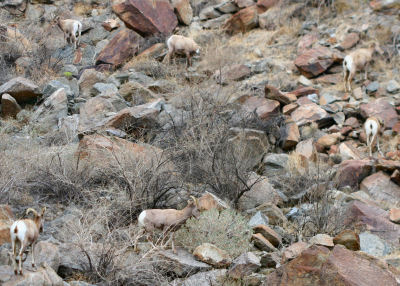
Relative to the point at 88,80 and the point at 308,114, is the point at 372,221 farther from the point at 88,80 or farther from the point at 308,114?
the point at 88,80

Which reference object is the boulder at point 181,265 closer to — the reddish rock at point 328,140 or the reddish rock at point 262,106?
the reddish rock at point 328,140

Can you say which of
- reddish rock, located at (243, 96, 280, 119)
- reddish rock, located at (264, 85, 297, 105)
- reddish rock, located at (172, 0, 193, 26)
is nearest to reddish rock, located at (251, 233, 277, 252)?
reddish rock, located at (243, 96, 280, 119)

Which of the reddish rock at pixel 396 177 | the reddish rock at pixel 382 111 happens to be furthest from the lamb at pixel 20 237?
the reddish rock at pixel 382 111

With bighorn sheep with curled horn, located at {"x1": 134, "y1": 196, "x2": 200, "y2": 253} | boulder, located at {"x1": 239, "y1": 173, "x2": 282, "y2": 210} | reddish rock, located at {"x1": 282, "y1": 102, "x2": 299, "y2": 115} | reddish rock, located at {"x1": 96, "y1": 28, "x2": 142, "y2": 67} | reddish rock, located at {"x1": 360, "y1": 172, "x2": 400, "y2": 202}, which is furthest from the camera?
reddish rock, located at {"x1": 96, "y1": 28, "x2": 142, "y2": 67}

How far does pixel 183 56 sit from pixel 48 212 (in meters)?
9.70

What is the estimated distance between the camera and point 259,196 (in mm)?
A: 9695

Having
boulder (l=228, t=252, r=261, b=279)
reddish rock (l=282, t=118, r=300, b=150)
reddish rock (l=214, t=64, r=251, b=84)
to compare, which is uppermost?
boulder (l=228, t=252, r=261, b=279)

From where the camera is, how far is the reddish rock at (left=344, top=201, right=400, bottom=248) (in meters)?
8.62

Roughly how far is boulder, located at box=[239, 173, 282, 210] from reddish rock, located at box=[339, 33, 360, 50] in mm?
7274

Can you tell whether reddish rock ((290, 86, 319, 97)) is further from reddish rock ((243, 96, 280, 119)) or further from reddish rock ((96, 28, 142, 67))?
reddish rock ((96, 28, 142, 67))

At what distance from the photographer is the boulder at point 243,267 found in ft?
21.1

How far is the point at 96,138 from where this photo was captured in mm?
10180

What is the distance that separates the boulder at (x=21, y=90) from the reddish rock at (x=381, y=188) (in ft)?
26.2

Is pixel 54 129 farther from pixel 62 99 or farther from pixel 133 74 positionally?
pixel 133 74
